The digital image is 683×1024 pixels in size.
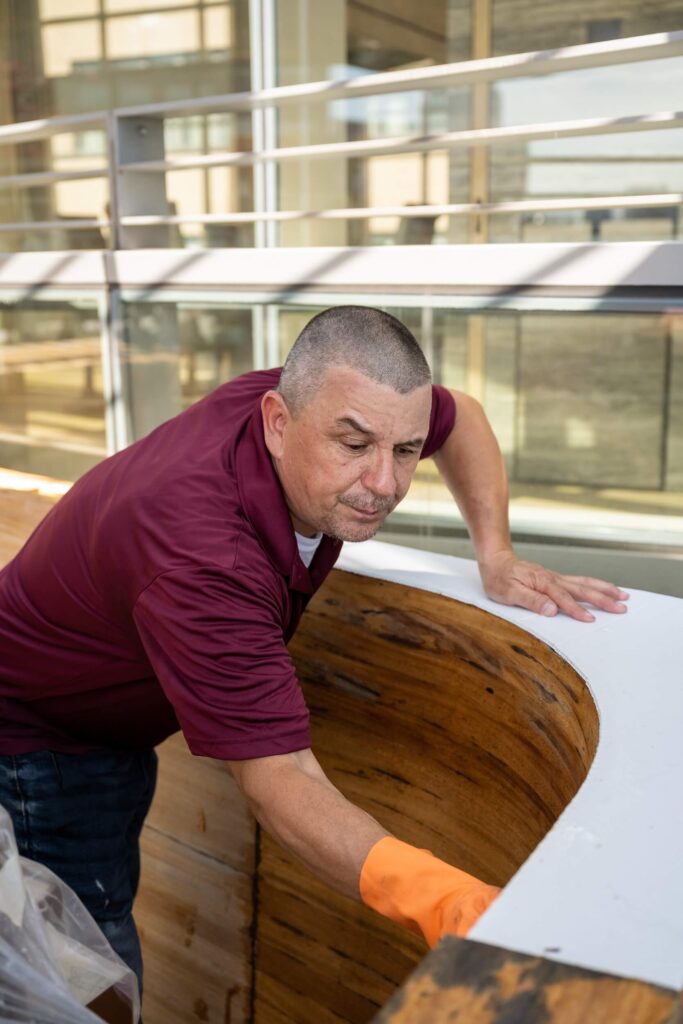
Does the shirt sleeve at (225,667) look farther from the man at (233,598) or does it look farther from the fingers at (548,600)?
the fingers at (548,600)

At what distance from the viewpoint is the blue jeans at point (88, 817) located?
1.55 meters

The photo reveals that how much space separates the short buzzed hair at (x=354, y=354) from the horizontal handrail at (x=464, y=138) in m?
1.17

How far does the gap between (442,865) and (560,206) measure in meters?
1.74

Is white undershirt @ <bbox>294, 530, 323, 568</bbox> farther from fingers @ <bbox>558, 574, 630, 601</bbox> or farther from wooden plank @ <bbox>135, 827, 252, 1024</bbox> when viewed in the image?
wooden plank @ <bbox>135, 827, 252, 1024</bbox>

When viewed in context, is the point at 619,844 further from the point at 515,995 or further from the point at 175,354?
the point at 175,354

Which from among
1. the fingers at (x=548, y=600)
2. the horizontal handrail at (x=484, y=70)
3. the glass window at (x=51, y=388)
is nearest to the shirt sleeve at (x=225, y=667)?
the fingers at (x=548, y=600)

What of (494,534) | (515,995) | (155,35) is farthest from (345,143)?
(515,995)

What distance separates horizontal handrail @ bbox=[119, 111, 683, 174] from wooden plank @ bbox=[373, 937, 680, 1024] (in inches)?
73.4

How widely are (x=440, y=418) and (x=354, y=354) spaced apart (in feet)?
1.32

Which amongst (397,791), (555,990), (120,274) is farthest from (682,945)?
(120,274)

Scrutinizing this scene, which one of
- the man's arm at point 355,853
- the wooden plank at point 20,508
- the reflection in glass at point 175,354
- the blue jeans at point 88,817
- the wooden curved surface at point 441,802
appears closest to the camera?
the wooden curved surface at point 441,802

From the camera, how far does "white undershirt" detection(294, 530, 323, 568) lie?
1.35 meters

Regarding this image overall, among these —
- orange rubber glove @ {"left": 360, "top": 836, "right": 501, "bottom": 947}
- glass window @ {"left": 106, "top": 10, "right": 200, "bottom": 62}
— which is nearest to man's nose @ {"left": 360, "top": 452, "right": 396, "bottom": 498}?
orange rubber glove @ {"left": 360, "top": 836, "right": 501, "bottom": 947}

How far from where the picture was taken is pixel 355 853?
36.5 inches
